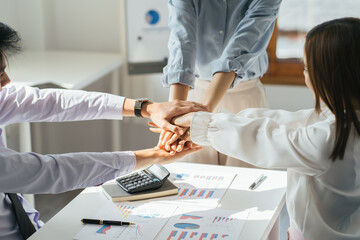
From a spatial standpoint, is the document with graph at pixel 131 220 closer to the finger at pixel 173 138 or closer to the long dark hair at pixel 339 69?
the finger at pixel 173 138

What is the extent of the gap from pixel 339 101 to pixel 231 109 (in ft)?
2.56

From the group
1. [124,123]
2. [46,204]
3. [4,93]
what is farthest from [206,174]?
[124,123]

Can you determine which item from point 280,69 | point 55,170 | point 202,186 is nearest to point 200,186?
point 202,186

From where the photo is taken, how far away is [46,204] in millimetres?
3090

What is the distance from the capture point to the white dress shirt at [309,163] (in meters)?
1.20

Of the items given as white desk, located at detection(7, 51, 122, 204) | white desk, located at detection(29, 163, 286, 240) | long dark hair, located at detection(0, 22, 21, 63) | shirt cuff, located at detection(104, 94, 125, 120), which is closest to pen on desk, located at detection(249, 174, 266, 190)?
white desk, located at detection(29, 163, 286, 240)

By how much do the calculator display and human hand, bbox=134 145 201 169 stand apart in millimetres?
21

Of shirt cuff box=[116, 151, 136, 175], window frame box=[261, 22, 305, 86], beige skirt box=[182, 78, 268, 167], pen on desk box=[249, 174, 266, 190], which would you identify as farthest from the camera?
window frame box=[261, 22, 305, 86]

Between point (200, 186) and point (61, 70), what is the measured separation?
5.29 feet

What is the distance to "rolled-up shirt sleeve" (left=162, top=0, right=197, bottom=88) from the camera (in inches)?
70.8

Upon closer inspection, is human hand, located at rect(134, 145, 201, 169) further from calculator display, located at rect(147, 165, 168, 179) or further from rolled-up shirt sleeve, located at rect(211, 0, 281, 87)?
rolled-up shirt sleeve, located at rect(211, 0, 281, 87)

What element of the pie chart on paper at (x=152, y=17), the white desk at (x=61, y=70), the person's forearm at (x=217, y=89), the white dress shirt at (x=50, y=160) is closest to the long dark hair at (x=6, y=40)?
the white dress shirt at (x=50, y=160)

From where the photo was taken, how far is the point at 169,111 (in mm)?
1718

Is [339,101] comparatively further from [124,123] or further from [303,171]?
[124,123]
